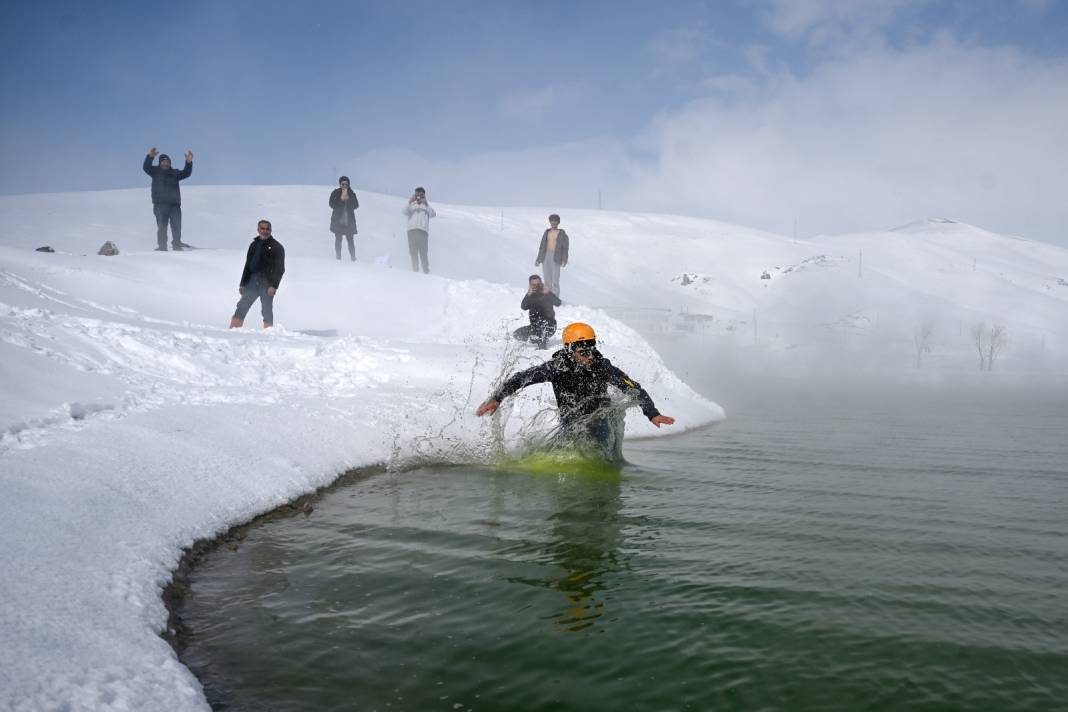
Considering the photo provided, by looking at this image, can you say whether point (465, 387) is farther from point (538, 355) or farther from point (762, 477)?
point (762, 477)

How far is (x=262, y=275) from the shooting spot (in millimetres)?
13797

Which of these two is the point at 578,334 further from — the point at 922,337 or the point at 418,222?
the point at 922,337

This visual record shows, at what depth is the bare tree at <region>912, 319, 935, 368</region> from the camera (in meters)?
53.8

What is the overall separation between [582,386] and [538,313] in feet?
22.4

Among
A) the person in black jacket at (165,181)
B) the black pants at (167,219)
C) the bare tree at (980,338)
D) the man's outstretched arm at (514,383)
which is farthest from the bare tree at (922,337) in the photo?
the man's outstretched arm at (514,383)

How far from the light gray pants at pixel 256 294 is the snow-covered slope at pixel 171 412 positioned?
0.75 metres

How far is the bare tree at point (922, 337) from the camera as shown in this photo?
2119 inches

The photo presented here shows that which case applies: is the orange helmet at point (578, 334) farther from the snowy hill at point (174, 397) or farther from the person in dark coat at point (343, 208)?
the person in dark coat at point (343, 208)

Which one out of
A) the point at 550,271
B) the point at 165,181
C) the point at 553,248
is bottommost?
the point at 550,271

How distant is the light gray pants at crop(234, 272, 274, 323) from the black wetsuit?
7.16m

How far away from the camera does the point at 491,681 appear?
3445mm

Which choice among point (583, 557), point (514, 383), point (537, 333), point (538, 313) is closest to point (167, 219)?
point (538, 313)

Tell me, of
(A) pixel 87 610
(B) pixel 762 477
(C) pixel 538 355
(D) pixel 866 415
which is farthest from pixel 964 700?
(D) pixel 866 415

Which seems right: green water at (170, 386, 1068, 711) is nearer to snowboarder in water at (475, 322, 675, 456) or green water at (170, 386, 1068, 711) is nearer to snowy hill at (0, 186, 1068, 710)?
snowy hill at (0, 186, 1068, 710)
